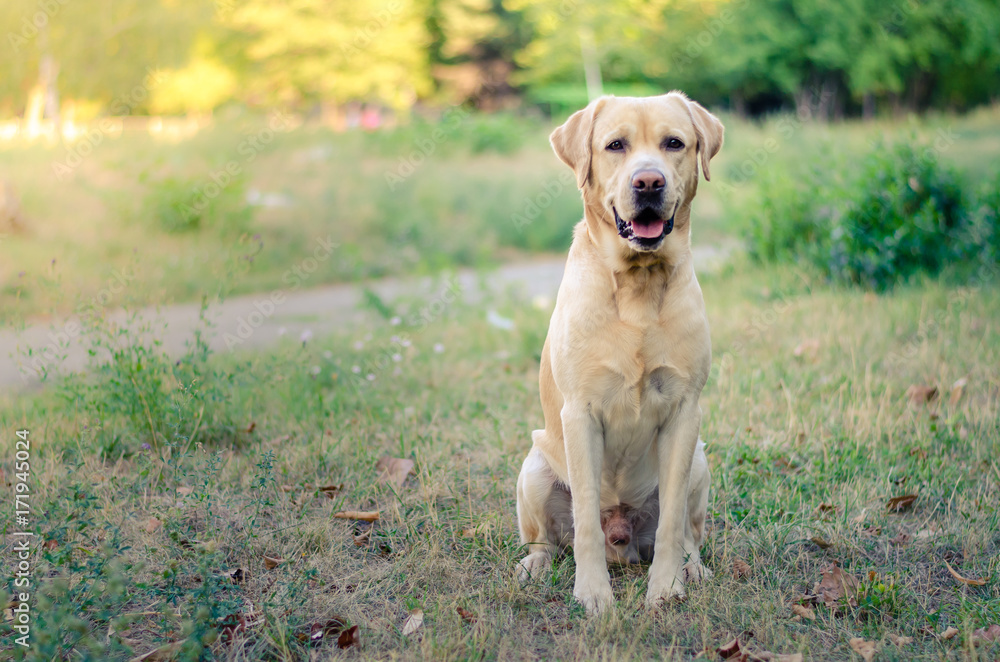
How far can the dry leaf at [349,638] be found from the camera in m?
2.30

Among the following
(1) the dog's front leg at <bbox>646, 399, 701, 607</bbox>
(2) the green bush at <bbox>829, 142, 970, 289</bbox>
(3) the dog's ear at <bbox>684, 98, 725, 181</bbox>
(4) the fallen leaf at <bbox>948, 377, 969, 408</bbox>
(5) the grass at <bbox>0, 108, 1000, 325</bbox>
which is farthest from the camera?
(5) the grass at <bbox>0, 108, 1000, 325</bbox>

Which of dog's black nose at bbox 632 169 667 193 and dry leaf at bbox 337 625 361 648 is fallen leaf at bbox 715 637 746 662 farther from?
dog's black nose at bbox 632 169 667 193

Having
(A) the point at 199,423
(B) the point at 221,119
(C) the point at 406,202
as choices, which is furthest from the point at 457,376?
(B) the point at 221,119

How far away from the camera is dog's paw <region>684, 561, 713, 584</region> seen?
8.87 feet

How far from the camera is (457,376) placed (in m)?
5.13

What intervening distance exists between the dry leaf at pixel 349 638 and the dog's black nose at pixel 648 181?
1.75 metres

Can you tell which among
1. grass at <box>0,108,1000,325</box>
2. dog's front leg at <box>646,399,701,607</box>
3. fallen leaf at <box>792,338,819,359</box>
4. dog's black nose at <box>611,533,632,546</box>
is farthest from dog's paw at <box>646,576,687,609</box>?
fallen leaf at <box>792,338,819,359</box>

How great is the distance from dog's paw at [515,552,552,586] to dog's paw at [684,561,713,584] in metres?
0.52

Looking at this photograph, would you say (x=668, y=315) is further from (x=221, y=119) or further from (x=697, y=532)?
(x=221, y=119)

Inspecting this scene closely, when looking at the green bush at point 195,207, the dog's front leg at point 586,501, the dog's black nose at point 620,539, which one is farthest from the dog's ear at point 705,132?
the green bush at point 195,207

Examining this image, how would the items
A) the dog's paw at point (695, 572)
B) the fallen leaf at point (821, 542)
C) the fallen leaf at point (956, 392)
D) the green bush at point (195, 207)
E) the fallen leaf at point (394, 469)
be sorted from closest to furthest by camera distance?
the dog's paw at point (695, 572)
the fallen leaf at point (821, 542)
the fallen leaf at point (394, 469)
the fallen leaf at point (956, 392)
the green bush at point (195, 207)

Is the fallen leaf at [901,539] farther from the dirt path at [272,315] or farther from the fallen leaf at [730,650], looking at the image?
the dirt path at [272,315]

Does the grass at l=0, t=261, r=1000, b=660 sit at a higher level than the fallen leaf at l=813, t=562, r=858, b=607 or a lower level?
higher

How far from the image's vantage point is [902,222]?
21.1 feet
